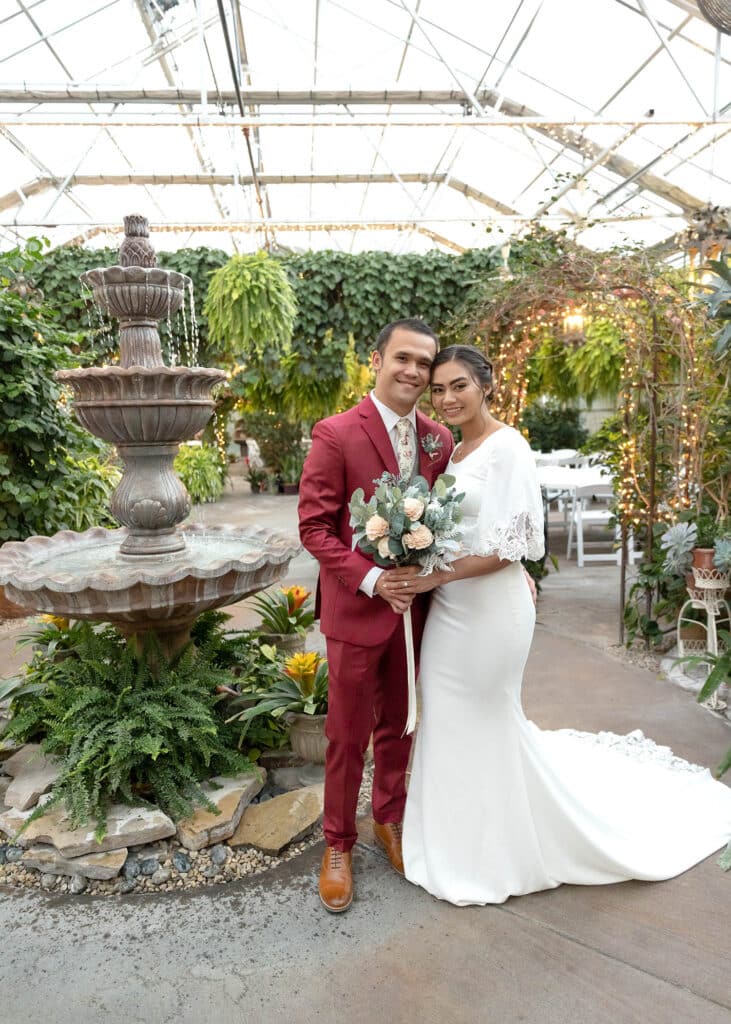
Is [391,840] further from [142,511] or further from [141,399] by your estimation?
[141,399]

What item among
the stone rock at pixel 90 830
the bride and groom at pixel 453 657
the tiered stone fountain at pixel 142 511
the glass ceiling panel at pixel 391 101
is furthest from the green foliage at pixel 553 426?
the stone rock at pixel 90 830

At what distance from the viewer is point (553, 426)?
12.9 meters

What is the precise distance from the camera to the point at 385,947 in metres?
2.06

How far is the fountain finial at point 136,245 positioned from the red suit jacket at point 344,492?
4.96 ft

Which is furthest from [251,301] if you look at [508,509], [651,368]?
[508,509]

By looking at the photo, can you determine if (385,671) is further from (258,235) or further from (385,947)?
(258,235)

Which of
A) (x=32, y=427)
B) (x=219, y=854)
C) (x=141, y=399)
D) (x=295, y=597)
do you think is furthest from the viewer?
(x=32, y=427)

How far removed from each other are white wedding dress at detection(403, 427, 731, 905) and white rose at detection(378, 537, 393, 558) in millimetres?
350

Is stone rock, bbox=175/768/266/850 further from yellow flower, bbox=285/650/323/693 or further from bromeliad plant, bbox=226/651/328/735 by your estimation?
yellow flower, bbox=285/650/323/693

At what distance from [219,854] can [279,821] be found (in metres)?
0.24

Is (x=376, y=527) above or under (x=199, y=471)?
above

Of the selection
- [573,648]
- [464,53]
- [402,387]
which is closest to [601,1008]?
[402,387]

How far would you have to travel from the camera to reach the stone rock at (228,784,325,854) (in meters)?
2.57

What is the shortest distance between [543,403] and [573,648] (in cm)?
925
